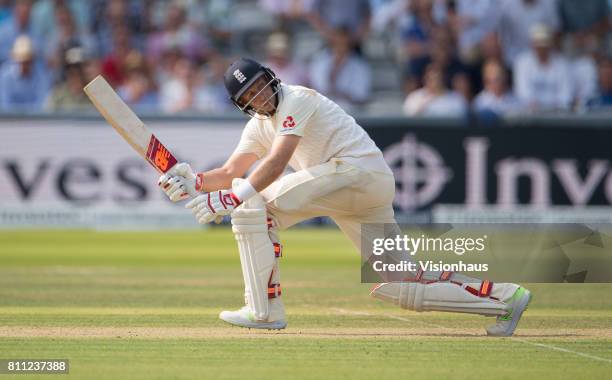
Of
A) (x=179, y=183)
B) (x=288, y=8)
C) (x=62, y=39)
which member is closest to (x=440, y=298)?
(x=179, y=183)

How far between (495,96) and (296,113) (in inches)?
388

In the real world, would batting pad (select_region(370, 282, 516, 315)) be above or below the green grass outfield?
above

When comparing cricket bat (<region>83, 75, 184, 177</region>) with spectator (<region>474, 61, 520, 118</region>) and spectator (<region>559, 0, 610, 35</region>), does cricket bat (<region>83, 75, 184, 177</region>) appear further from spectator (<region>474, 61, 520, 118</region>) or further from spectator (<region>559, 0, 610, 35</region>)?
spectator (<region>559, 0, 610, 35</region>)

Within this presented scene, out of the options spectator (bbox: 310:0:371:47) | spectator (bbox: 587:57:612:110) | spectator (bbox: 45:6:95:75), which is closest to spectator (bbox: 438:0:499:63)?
spectator (bbox: 310:0:371:47)

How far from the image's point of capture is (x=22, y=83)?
17.2 metres

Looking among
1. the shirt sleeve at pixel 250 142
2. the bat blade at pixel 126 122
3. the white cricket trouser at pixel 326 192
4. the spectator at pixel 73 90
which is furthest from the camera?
the spectator at pixel 73 90

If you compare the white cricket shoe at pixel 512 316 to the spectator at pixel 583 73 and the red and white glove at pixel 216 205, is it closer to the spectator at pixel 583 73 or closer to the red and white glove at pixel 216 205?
the red and white glove at pixel 216 205

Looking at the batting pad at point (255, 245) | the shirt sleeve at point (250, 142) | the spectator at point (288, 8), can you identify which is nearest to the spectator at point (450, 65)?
the spectator at point (288, 8)

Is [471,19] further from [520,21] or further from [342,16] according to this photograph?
[342,16]

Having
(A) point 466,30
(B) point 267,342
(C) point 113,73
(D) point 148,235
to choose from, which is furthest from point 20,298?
(A) point 466,30

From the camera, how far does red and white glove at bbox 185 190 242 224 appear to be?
7.03 meters

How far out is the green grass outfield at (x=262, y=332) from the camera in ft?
19.5

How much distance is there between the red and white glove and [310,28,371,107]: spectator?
10.4 m

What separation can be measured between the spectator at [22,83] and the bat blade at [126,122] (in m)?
9.86
